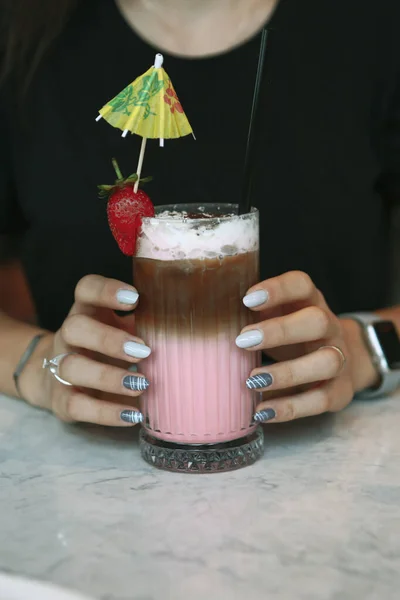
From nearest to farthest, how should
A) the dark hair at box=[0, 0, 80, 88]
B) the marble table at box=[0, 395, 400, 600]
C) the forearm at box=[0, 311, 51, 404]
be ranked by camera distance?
the marble table at box=[0, 395, 400, 600] < the forearm at box=[0, 311, 51, 404] < the dark hair at box=[0, 0, 80, 88]

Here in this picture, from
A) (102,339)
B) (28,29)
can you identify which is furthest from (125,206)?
(28,29)

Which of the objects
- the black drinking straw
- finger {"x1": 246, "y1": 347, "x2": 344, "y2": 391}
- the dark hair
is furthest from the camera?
the dark hair

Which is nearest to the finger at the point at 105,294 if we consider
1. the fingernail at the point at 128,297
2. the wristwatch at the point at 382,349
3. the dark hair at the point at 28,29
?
the fingernail at the point at 128,297

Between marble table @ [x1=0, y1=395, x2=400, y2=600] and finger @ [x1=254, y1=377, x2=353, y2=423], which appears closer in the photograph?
marble table @ [x1=0, y1=395, x2=400, y2=600]

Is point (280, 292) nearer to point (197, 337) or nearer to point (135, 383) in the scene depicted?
point (197, 337)

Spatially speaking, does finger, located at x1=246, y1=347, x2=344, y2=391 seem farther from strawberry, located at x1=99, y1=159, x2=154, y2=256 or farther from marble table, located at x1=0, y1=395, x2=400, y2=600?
strawberry, located at x1=99, y1=159, x2=154, y2=256

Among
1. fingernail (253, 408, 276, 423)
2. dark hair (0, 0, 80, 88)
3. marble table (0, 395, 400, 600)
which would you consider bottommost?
marble table (0, 395, 400, 600)

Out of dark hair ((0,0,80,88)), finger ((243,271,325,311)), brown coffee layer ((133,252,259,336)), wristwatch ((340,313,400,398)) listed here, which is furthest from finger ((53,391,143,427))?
dark hair ((0,0,80,88))
